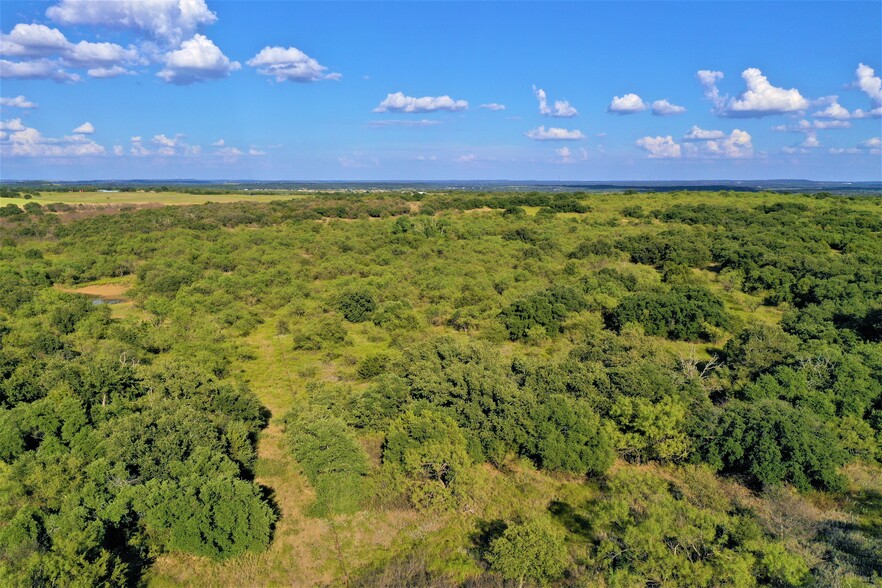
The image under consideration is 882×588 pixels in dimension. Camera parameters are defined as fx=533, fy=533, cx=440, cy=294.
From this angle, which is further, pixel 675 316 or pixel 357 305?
pixel 357 305

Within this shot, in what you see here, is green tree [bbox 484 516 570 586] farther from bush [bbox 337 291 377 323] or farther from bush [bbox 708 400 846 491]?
bush [bbox 337 291 377 323]

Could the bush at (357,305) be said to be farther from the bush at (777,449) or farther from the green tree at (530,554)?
the green tree at (530,554)

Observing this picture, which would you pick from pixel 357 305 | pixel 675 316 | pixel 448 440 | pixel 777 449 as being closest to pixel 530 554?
pixel 448 440

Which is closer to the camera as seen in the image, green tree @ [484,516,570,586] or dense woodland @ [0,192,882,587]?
green tree @ [484,516,570,586]

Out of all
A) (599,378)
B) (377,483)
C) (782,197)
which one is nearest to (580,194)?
(782,197)

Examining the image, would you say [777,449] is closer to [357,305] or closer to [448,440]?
[448,440]

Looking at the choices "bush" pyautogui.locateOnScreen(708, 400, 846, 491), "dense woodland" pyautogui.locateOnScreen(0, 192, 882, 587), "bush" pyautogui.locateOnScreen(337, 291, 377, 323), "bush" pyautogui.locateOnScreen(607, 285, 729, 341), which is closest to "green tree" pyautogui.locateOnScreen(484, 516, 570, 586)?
"dense woodland" pyautogui.locateOnScreen(0, 192, 882, 587)

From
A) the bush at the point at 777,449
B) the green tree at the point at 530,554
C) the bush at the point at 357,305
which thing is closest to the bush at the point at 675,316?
the bush at the point at 777,449

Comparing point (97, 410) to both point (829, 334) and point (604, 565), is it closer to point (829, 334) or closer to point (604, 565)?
point (604, 565)
